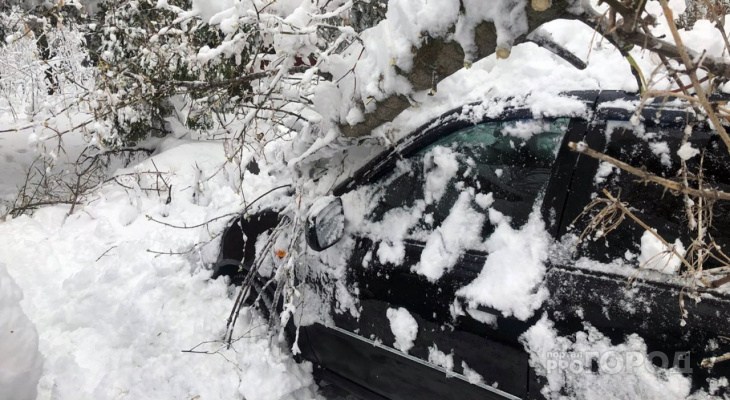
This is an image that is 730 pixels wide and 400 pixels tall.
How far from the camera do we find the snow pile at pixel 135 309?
277cm

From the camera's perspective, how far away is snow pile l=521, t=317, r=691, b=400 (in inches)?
57.8

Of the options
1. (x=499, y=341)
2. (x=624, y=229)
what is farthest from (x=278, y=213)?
(x=624, y=229)

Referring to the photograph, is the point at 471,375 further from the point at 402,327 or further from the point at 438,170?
the point at 438,170

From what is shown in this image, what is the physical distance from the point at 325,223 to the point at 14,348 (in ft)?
5.32

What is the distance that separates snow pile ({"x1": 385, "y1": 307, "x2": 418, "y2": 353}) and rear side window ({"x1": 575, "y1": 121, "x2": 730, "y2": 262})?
823mm

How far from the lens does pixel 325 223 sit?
2371 millimetres

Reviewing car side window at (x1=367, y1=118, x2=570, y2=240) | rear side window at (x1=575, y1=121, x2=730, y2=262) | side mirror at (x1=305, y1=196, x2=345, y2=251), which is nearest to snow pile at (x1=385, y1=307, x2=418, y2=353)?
car side window at (x1=367, y1=118, x2=570, y2=240)

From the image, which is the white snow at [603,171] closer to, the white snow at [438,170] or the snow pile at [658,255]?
the snow pile at [658,255]

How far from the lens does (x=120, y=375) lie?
2.83 meters

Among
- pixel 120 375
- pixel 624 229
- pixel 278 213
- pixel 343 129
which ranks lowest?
pixel 120 375

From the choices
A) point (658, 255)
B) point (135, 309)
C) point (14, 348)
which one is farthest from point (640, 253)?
point (135, 309)

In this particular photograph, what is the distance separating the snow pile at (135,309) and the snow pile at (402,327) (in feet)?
3.01

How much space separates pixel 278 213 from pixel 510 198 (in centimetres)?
147

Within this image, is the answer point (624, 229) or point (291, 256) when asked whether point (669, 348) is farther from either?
point (291, 256)
